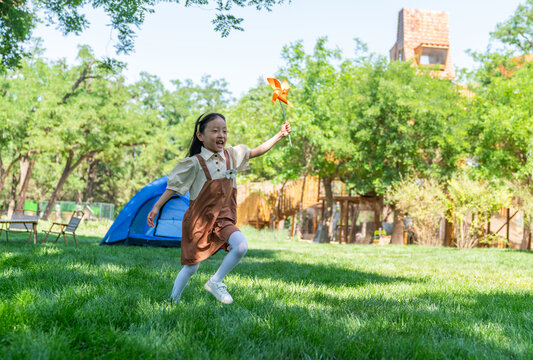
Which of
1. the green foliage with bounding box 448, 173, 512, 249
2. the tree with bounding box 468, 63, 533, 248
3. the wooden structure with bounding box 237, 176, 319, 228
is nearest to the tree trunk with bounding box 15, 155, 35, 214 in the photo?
the wooden structure with bounding box 237, 176, 319, 228

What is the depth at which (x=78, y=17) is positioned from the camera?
1002 cm

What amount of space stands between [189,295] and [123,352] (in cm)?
179

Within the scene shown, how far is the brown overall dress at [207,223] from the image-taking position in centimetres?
369

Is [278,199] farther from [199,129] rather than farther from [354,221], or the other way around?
[199,129]

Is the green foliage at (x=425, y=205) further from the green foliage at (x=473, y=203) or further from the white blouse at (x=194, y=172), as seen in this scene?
the white blouse at (x=194, y=172)

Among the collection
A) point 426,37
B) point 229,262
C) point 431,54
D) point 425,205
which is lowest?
point 229,262

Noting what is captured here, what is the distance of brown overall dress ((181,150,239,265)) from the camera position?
12.1 ft

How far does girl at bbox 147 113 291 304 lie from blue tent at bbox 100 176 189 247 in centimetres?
806

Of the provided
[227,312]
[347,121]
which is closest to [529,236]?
[347,121]

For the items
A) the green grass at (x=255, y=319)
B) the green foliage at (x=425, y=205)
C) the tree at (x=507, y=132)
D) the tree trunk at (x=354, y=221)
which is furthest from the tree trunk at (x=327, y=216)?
the green grass at (x=255, y=319)

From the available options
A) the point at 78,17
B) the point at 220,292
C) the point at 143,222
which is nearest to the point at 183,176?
the point at 220,292

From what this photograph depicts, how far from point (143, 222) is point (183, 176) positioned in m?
8.85

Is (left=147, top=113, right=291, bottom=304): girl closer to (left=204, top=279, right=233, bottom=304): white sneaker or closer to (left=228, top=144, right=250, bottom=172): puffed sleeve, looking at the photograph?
(left=204, top=279, right=233, bottom=304): white sneaker

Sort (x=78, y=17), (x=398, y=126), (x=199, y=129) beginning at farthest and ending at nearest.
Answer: (x=398, y=126) < (x=78, y=17) < (x=199, y=129)
